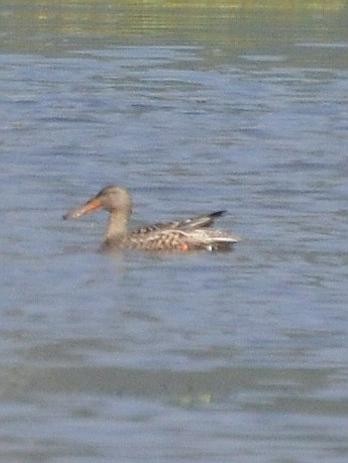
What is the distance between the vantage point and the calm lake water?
9.74 metres

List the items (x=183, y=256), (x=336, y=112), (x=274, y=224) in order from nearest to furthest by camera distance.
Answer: (x=183, y=256)
(x=274, y=224)
(x=336, y=112)

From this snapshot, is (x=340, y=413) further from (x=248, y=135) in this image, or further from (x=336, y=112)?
(x=336, y=112)

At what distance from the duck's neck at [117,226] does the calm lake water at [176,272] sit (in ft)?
0.69

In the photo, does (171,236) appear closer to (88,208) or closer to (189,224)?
(189,224)

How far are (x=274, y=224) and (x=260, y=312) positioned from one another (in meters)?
3.41

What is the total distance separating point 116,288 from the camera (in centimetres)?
1310

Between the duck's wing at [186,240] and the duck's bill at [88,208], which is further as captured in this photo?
the duck's bill at [88,208]

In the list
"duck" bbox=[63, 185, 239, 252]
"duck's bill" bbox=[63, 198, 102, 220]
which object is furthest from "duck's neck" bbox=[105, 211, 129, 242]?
"duck's bill" bbox=[63, 198, 102, 220]

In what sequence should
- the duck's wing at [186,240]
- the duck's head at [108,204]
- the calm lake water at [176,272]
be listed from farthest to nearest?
the duck's head at [108,204]
the duck's wing at [186,240]
the calm lake water at [176,272]

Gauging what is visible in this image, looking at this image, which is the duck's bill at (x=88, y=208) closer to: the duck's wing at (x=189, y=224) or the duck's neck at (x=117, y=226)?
the duck's neck at (x=117, y=226)

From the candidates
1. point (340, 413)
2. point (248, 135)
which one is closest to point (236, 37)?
point (248, 135)

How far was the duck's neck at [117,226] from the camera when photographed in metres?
15.0

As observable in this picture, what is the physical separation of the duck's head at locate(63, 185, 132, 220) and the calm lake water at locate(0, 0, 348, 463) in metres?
0.18

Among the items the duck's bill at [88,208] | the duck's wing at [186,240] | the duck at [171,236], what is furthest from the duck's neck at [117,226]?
the duck's wing at [186,240]
